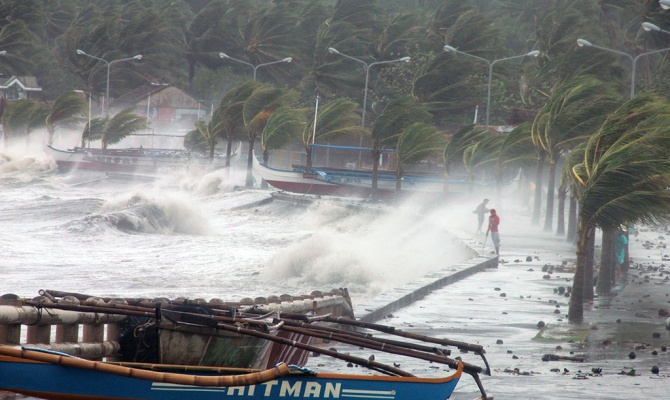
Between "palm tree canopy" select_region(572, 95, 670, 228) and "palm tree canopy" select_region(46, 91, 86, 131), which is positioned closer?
"palm tree canopy" select_region(572, 95, 670, 228)

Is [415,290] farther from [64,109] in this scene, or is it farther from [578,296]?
[64,109]

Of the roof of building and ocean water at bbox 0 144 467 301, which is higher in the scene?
the roof of building

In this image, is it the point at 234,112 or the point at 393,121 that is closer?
the point at 393,121

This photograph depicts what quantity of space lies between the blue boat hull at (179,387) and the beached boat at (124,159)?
2551 inches

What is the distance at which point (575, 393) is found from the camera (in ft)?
35.3

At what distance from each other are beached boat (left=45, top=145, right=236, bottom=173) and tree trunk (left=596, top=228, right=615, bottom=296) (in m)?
53.8

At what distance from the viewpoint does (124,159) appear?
3029 inches

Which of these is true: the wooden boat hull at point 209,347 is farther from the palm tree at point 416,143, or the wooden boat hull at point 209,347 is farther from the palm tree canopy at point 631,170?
the palm tree at point 416,143

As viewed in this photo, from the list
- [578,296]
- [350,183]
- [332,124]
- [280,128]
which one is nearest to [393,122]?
[332,124]

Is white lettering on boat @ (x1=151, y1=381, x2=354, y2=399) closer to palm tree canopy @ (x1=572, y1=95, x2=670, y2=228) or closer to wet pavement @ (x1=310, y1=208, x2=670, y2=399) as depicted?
wet pavement @ (x1=310, y1=208, x2=670, y2=399)

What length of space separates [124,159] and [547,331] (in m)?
64.5

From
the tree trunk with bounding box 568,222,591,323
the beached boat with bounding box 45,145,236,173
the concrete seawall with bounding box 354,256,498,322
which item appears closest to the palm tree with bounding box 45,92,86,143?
the beached boat with bounding box 45,145,236,173

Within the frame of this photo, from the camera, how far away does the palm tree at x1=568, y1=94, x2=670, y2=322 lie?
15266 mm

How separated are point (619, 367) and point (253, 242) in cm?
2814
